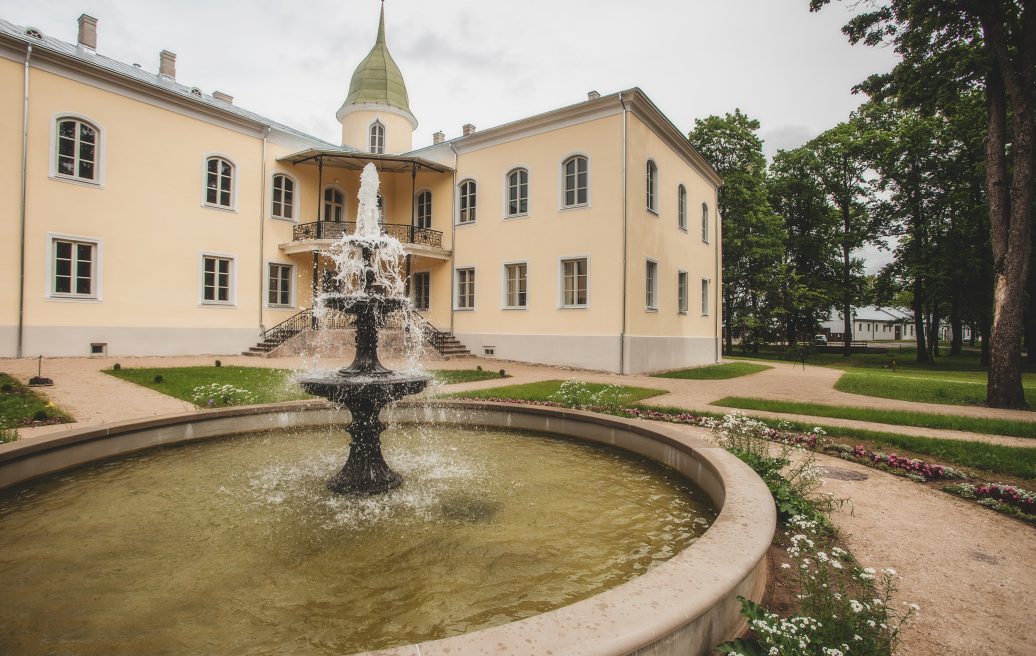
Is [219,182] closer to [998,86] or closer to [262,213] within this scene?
[262,213]

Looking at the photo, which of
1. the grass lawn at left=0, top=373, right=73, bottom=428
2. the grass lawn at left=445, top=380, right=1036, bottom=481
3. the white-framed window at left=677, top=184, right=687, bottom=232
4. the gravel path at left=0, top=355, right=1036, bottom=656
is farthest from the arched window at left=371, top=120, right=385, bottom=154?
the grass lawn at left=445, top=380, right=1036, bottom=481

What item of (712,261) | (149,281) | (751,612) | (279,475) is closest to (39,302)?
(149,281)

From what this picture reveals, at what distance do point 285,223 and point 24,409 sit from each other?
45.9 ft

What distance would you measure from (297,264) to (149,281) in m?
4.99

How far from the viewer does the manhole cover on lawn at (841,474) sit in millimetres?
5203

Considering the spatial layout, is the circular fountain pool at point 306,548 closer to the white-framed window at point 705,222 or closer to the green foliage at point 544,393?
the green foliage at point 544,393

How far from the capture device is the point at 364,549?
346 cm

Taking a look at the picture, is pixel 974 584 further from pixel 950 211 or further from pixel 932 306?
pixel 932 306

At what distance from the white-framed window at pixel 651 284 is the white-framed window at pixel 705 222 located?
5.97m

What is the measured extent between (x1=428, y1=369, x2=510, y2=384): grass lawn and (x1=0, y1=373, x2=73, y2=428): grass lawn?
22.6 ft

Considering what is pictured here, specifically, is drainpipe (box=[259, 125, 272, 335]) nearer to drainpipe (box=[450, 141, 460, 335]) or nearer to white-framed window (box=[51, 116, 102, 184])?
white-framed window (box=[51, 116, 102, 184])

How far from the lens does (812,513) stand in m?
3.71

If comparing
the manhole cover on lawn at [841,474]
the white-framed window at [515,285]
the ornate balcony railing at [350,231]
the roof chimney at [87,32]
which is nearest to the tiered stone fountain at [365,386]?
the manhole cover on lawn at [841,474]

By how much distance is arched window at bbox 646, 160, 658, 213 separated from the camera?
1767cm
